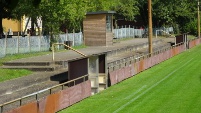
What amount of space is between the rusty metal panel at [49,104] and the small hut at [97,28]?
3232cm

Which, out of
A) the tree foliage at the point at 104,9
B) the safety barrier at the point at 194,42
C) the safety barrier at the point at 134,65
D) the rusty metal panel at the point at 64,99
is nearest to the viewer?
the rusty metal panel at the point at 64,99

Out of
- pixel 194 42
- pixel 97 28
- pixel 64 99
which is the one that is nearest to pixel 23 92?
pixel 64 99

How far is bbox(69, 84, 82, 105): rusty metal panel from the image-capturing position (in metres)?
17.5

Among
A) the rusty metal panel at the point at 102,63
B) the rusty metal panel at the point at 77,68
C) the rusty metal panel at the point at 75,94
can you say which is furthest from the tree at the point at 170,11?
the rusty metal panel at the point at 75,94

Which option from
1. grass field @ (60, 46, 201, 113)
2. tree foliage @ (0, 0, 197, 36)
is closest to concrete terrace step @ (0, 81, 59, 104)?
grass field @ (60, 46, 201, 113)

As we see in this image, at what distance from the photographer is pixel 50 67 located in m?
25.9

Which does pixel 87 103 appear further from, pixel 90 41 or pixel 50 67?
pixel 90 41

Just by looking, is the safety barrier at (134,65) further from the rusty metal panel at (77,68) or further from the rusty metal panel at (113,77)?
the rusty metal panel at (77,68)

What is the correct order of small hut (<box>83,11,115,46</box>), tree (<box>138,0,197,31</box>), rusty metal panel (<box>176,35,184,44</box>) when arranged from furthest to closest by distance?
1. tree (<box>138,0,197,31</box>)
2. rusty metal panel (<box>176,35,184,44</box>)
3. small hut (<box>83,11,115,46</box>)

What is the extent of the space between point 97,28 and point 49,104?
110 ft

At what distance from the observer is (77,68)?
63.6 feet

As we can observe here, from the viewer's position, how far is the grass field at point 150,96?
16.8m

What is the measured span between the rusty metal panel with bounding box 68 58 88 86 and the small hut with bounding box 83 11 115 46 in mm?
27540

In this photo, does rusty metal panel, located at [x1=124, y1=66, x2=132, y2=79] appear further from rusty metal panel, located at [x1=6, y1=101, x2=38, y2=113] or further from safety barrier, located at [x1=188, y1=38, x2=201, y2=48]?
safety barrier, located at [x1=188, y1=38, x2=201, y2=48]
